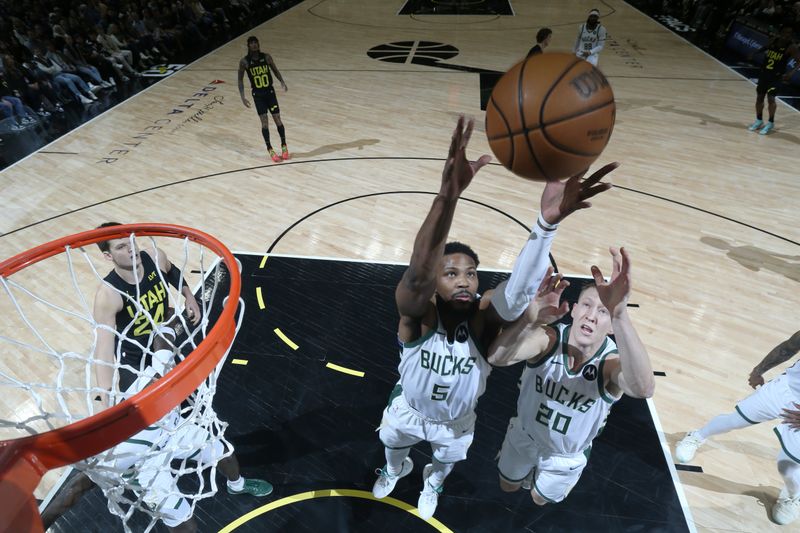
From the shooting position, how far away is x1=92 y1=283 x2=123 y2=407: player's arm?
8.39 feet

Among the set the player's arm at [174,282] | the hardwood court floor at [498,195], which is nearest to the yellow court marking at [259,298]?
the hardwood court floor at [498,195]

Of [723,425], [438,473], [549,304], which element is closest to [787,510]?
[723,425]

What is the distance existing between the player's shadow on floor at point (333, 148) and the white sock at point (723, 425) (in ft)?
19.3

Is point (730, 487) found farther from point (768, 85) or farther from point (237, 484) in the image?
point (768, 85)

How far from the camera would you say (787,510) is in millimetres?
2760

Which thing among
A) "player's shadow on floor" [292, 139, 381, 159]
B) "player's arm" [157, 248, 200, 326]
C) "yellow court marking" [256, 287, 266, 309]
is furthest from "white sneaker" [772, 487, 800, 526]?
"player's shadow on floor" [292, 139, 381, 159]

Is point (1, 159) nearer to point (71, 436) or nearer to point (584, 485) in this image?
point (71, 436)

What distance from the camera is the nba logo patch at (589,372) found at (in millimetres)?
2154

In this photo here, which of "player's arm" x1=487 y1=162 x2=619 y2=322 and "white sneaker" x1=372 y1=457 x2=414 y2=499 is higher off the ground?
"player's arm" x1=487 y1=162 x2=619 y2=322

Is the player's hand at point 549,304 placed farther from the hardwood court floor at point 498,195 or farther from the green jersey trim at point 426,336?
the hardwood court floor at point 498,195

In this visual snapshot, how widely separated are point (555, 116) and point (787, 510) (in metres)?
2.82

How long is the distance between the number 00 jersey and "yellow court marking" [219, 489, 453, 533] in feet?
18.3

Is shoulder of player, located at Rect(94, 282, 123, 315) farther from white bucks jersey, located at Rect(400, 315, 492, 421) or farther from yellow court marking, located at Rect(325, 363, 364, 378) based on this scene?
white bucks jersey, located at Rect(400, 315, 492, 421)

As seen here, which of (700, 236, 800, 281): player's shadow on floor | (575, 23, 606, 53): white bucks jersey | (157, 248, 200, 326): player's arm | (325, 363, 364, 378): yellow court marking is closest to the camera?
(157, 248, 200, 326): player's arm
